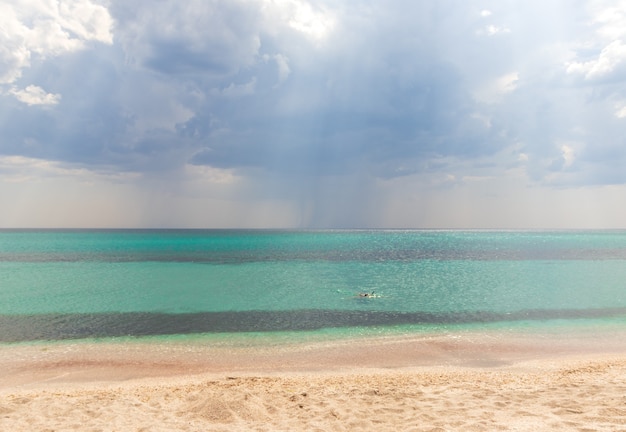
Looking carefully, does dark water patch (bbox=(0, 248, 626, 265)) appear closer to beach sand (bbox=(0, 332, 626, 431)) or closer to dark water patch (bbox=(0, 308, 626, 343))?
dark water patch (bbox=(0, 308, 626, 343))

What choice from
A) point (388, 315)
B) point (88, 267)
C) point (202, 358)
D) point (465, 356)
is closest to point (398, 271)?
point (388, 315)

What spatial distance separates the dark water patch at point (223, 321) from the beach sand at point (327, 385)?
8.43 feet

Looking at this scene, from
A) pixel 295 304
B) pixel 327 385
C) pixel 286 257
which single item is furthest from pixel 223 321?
pixel 286 257

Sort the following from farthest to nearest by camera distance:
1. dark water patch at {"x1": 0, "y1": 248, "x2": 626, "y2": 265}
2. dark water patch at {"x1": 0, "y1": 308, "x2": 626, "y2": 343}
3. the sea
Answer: dark water patch at {"x1": 0, "y1": 248, "x2": 626, "y2": 265} < the sea < dark water patch at {"x1": 0, "y1": 308, "x2": 626, "y2": 343}

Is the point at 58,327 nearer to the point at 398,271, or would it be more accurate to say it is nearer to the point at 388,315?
the point at 388,315

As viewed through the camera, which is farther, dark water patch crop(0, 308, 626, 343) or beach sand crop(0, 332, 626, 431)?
dark water patch crop(0, 308, 626, 343)

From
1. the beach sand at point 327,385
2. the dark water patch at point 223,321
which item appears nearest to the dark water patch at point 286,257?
the dark water patch at point 223,321

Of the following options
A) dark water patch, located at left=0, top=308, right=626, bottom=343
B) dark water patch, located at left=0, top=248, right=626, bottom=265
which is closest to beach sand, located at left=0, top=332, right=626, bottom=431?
dark water patch, located at left=0, top=308, right=626, bottom=343

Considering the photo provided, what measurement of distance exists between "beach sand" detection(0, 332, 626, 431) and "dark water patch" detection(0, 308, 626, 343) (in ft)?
8.43

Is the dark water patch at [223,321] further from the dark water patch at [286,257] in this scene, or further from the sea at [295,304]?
the dark water patch at [286,257]

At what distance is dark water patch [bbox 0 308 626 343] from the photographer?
21.0 metres

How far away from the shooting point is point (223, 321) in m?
23.5

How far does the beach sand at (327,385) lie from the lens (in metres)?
9.42

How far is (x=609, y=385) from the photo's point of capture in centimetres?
1148
